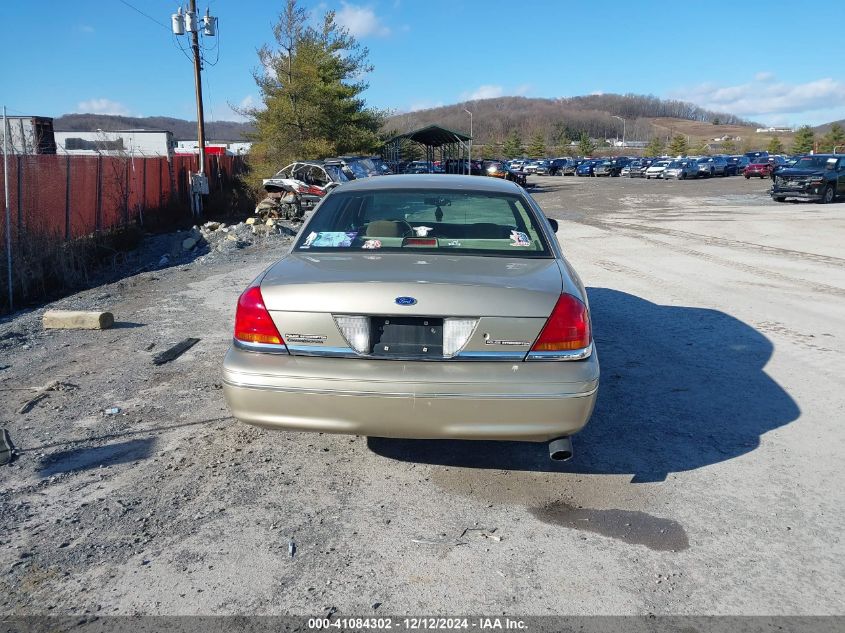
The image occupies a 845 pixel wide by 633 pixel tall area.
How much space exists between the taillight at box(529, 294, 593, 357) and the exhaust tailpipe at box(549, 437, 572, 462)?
472mm

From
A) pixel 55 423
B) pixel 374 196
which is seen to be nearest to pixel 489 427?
pixel 374 196

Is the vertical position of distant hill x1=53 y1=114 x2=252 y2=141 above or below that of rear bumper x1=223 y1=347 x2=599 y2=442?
above

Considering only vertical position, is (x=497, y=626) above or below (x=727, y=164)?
below

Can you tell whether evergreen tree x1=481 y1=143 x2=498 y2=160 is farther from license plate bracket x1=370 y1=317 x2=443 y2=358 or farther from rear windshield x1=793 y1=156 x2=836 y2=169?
license plate bracket x1=370 y1=317 x2=443 y2=358

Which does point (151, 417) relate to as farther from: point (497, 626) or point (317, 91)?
point (317, 91)

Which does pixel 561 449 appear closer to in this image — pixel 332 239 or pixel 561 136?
pixel 332 239

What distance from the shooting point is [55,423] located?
15.1 feet

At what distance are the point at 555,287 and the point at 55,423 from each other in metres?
Result: 3.38

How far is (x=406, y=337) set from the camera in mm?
3477

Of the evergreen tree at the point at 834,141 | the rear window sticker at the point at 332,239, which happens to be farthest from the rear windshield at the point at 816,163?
the evergreen tree at the point at 834,141

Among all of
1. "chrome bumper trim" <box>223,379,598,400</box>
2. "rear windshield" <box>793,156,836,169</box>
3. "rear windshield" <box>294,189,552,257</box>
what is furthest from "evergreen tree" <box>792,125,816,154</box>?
"chrome bumper trim" <box>223,379,598,400</box>

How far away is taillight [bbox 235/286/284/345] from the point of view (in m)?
3.56

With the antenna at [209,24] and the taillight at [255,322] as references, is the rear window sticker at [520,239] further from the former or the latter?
the antenna at [209,24]

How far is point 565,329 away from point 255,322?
5.20 ft
